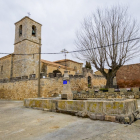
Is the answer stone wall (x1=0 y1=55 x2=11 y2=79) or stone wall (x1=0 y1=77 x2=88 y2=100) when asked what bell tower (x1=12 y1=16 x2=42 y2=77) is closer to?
stone wall (x1=0 y1=55 x2=11 y2=79)

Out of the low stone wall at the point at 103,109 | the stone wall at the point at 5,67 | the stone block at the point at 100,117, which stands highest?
the stone wall at the point at 5,67

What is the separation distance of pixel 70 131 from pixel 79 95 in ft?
27.4

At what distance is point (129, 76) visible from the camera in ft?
48.9

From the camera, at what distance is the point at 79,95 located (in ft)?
36.5

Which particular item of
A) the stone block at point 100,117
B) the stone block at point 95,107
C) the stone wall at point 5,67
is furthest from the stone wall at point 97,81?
the stone block at point 100,117

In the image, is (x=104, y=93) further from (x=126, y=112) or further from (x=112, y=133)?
(x=112, y=133)

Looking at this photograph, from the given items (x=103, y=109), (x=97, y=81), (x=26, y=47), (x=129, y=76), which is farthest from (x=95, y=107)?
(x=26, y=47)

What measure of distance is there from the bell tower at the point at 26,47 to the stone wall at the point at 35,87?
3333 mm

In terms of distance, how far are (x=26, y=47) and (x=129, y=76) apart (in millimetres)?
15510

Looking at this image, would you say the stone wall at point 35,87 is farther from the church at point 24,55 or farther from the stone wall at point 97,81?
the stone wall at point 97,81

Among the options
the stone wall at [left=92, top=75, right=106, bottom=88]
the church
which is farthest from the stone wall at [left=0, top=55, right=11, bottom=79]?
the stone wall at [left=92, top=75, right=106, bottom=88]


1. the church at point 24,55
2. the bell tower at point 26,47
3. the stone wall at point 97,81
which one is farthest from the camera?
the church at point 24,55

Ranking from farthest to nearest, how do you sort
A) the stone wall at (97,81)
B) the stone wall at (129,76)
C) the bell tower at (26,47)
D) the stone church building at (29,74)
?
the bell tower at (26,47), the stone wall at (97,81), the stone wall at (129,76), the stone church building at (29,74)

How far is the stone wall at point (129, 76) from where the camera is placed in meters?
14.4
